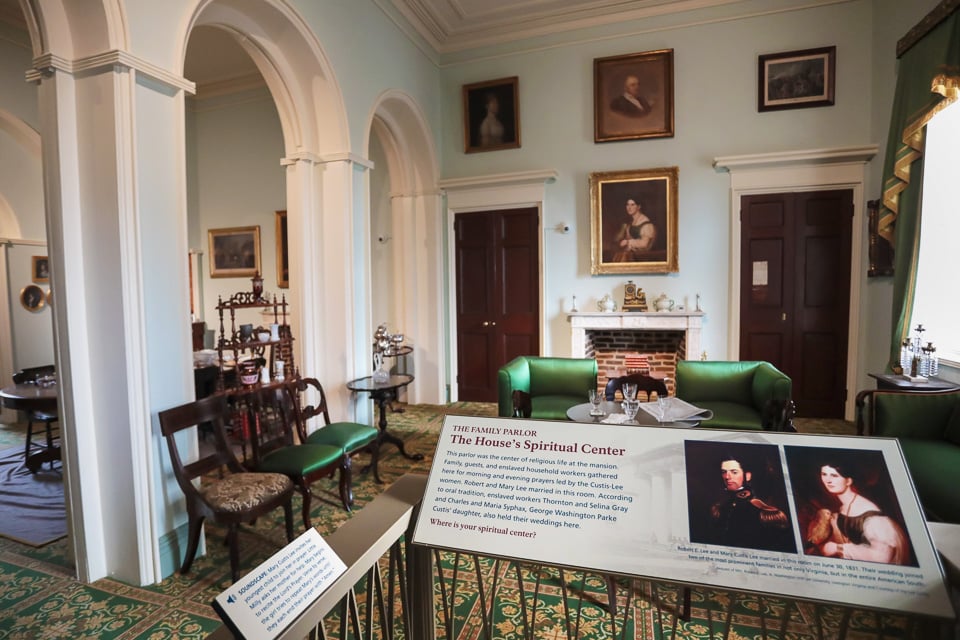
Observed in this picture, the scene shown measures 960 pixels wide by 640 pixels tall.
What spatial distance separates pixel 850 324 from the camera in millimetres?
5648

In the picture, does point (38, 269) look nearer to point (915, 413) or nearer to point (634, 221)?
point (634, 221)

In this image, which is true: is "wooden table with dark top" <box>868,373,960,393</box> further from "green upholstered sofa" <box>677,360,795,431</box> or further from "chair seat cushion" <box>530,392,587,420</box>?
"chair seat cushion" <box>530,392,587,420</box>

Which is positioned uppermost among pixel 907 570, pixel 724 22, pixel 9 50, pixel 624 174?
pixel 724 22

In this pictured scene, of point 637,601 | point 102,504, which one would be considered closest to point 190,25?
point 102,504

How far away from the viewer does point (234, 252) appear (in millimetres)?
7875

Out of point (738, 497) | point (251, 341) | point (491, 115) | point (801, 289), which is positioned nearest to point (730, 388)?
point (801, 289)

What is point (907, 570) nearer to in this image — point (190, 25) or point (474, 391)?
point (190, 25)

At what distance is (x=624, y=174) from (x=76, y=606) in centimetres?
647

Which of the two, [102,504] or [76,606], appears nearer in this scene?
[76,606]

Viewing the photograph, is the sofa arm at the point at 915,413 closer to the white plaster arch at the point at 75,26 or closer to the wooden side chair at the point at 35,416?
the white plaster arch at the point at 75,26

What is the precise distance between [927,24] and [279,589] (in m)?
6.26

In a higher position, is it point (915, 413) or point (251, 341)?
point (251, 341)

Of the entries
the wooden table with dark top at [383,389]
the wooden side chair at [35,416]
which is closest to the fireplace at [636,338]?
the wooden table with dark top at [383,389]

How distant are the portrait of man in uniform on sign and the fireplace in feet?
16.8
